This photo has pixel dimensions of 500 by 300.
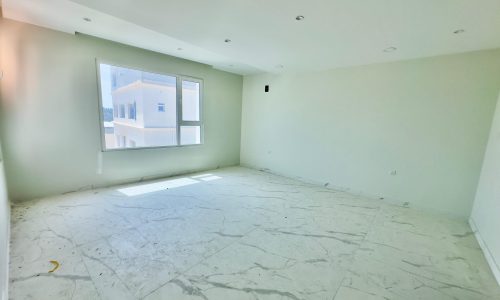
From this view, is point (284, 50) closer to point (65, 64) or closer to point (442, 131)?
point (442, 131)

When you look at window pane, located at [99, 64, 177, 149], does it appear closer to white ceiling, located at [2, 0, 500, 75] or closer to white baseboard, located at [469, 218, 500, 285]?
white ceiling, located at [2, 0, 500, 75]

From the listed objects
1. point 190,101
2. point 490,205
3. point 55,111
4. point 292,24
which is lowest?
point 490,205

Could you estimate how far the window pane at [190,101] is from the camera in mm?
4860

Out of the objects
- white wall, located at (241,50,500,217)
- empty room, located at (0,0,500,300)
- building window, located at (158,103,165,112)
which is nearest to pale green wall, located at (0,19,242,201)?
empty room, located at (0,0,500,300)

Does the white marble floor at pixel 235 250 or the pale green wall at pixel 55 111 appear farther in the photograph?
the pale green wall at pixel 55 111

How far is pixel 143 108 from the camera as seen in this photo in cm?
426

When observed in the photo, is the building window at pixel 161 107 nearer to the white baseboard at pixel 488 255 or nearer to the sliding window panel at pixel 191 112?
the sliding window panel at pixel 191 112

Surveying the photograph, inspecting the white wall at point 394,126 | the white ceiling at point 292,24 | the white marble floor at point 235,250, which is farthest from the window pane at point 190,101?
the white marble floor at point 235,250

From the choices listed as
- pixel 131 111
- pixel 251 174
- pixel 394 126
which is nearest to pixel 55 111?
pixel 131 111

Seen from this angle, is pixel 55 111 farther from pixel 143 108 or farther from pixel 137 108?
pixel 143 108

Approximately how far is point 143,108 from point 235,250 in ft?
11.3

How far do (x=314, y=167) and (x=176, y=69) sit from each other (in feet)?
11.9

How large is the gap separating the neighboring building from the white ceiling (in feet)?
2.50

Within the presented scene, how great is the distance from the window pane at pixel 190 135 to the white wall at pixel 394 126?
1831 mm
